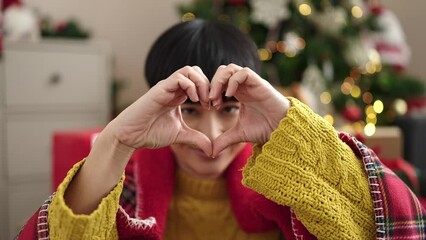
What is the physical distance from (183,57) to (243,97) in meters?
0.22

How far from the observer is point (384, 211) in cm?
61

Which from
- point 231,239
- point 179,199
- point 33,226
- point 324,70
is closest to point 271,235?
point 231,239

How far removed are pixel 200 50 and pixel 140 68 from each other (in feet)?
5.90

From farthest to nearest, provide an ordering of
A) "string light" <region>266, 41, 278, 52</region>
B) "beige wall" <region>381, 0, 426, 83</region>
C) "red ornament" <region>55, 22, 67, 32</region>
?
"beige wall" <region>381, 0, 426, 83</region> → "string light" <region>266, 41, 278, 52</region> → "red ornament" <region>55, 22, 67, 32</region>

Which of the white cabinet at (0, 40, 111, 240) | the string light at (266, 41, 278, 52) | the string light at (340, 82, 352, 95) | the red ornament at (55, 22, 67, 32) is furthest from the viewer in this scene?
the string light at (340, 82, 352, 95)

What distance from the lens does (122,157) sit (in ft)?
1.98

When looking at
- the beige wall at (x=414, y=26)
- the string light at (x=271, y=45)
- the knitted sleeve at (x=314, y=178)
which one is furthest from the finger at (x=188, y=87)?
the beige wall at (x=414, y=26)

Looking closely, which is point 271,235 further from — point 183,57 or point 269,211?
point 183,57

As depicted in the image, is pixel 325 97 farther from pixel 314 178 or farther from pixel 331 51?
pixel 314 178

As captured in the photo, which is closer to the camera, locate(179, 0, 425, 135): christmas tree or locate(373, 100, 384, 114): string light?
locate(179, 0, 425, 135): christmas tree

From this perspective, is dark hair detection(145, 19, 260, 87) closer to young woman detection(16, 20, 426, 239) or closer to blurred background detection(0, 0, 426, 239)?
young woman detection(16, 20, 426, 239)

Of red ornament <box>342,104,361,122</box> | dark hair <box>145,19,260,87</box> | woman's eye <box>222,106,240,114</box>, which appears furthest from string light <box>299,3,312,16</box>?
woman's eye <box>222,106,240,114</box>

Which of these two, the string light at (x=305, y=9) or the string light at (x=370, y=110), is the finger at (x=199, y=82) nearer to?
the string light at (x=305, y=9)

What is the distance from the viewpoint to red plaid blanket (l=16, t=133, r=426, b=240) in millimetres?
598
